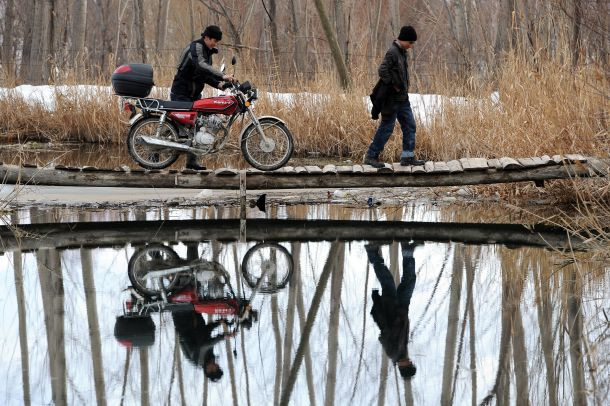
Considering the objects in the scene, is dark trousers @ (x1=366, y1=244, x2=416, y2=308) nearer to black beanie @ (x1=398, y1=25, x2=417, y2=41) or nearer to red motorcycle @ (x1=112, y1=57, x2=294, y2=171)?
red motorcycle @ (x1=112, y1=57, x2=294, y2=171)

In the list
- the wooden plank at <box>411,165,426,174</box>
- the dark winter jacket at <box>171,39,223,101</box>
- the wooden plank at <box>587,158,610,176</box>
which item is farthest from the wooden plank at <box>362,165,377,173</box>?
the wooden plank at <box>587,158,610,176</box>

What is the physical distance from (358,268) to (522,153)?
4.38 m

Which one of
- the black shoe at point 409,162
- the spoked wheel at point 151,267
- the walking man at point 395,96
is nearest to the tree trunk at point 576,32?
the walking man at point 395,96

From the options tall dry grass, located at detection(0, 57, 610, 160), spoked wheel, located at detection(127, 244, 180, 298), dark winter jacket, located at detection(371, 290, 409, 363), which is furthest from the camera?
tall dry grass, located at detection(0, 57, 610, 160)

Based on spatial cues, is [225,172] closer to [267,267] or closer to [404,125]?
[404,125]

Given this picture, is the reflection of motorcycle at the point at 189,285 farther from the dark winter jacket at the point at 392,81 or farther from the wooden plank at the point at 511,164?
the wooden plank at the point at 511,164

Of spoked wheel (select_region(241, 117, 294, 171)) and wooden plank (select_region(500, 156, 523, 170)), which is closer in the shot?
wooden plank (select_region(500, 156, 523, 170))

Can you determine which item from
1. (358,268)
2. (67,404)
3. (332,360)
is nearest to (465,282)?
(358,268)

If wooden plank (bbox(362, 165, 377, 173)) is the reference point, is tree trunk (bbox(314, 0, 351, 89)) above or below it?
above

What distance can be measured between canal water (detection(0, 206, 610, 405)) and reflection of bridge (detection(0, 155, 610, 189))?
2.04 feet

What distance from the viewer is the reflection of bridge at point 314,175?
1054 cm

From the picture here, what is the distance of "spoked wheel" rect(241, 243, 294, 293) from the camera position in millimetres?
7562

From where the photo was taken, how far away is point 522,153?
1180cm

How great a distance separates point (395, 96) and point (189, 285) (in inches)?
171
